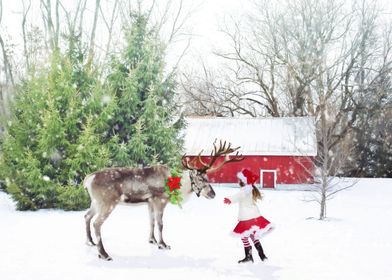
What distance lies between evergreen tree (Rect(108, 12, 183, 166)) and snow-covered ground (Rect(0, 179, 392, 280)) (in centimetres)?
242

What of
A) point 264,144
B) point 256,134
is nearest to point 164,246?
point 264,144

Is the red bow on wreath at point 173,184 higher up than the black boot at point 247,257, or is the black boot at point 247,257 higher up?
the red bow on wreath at point 173,184

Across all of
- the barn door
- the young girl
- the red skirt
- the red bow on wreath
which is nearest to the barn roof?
the barn door

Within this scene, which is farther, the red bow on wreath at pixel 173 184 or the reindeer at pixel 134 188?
the red bow on wreath at pixel 173 184

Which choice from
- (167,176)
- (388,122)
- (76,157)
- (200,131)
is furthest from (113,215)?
(388,122)

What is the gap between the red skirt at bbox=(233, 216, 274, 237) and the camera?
8.48m

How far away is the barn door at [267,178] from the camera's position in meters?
26.8

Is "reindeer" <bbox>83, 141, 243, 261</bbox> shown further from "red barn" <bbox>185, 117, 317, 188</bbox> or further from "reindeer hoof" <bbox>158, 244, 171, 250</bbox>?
"red barn" <bbox>185, 117, 317, 188</bbox>

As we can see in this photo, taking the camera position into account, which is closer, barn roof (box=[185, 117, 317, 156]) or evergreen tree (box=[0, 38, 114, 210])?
evergreen tree (box=[0, 38, 114, 210])

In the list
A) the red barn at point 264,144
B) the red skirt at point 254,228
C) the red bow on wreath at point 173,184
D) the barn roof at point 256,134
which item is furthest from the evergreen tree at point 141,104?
the red skirt at point 254,228

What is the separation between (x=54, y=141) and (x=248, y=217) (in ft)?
32.5

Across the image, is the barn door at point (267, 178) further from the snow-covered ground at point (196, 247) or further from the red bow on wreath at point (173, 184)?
the red bow on wreath at point (173, 184)

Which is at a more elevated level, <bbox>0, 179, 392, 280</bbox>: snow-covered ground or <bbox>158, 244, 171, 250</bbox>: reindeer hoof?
<bbox>158, 244, 171, 250</bbox>: reindeer hoof

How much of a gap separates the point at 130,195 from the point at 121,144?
881cm
